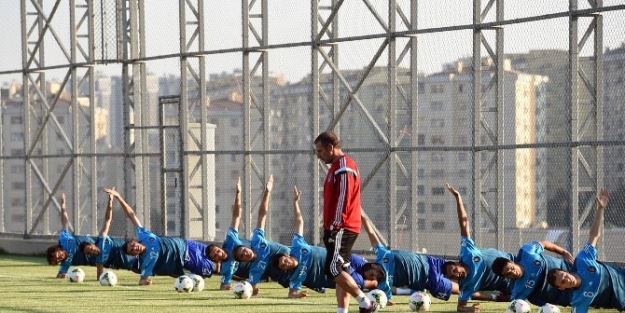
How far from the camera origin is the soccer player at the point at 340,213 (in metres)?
11.7

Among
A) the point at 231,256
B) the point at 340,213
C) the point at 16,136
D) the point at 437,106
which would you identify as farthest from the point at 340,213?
the point at 16,136

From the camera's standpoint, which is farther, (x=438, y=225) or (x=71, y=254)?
(x=71, y=254)

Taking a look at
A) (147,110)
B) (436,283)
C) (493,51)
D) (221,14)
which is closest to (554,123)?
(493,51)

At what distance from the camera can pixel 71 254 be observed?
19125 millimetres

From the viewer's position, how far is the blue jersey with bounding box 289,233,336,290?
15.9 meters

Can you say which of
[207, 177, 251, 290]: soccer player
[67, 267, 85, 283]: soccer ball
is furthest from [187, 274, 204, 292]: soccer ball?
[67, 267, 85, 283]: soccer ball

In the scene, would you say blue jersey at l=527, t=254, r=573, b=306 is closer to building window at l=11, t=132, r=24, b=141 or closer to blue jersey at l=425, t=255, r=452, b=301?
blue jersey at l=425, t=255, r=452, b=301

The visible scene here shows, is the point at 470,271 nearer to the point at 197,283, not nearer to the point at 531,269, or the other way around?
the point at 531,269

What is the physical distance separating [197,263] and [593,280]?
22.4 feet

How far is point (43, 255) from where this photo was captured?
2455cm

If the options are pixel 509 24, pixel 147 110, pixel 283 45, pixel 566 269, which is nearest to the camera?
pixel 566 269

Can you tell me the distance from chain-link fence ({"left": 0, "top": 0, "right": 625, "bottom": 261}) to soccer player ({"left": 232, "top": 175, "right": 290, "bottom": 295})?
7.07ft

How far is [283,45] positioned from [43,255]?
288 inches

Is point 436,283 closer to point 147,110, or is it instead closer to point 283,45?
point 283,45
